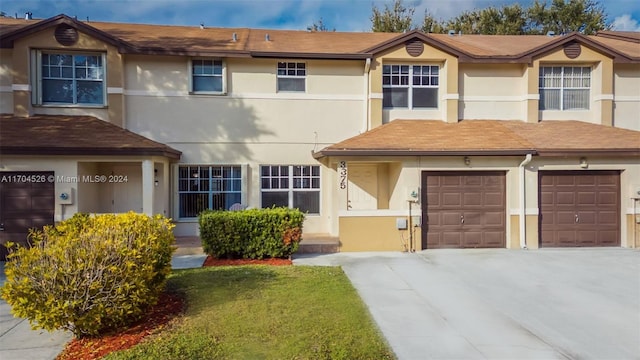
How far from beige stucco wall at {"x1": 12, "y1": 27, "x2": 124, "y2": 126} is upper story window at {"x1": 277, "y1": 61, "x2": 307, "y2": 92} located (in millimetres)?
5201

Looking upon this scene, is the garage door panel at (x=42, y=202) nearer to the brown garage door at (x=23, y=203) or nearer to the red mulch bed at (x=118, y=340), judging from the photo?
the brown garage door at (x=23, y=203)

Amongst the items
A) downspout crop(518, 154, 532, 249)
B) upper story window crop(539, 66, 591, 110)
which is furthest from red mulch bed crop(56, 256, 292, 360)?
upper story window crop(539, 66, 591, 110)

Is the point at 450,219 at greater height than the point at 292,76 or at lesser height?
lesser

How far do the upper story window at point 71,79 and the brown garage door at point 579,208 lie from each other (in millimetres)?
14607

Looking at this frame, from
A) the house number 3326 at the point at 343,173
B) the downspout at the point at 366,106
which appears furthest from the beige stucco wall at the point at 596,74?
the house number 3326 at the point at 343,173

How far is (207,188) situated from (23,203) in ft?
16.9

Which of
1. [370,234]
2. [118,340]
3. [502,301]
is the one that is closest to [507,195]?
[370,234]

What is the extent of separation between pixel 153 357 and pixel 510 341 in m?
4.63

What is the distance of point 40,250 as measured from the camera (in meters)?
5.04

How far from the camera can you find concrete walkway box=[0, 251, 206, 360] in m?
4.95

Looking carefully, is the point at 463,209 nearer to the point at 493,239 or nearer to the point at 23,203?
the point at 493,239

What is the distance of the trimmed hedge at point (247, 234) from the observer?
997cm

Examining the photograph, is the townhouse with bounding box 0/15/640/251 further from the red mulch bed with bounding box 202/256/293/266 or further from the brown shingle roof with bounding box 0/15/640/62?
the red mulch bed with bounding box 202/256/293/266

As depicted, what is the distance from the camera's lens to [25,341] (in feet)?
17.7
